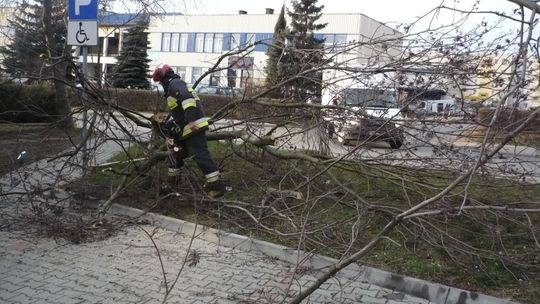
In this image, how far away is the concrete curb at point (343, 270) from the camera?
461 centimetres

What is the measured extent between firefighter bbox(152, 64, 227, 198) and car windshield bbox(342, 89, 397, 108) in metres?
1.98

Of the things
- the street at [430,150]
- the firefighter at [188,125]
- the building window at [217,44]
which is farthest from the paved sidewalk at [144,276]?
the building window at [217,44]

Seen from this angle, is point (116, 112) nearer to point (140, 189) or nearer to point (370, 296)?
point (140, 189)

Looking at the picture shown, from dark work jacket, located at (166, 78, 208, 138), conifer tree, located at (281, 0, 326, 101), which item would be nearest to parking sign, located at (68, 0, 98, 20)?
dark work jacket, located at (166, 78, 208, 138)

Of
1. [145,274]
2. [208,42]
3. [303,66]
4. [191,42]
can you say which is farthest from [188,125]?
[191,42]

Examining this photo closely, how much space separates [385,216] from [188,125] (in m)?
2.58

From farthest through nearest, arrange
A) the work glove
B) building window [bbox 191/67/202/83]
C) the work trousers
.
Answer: building window [bbox 191/67/202/83], the work glove, the work trousers

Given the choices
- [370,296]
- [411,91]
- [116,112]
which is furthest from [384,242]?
[116,112]

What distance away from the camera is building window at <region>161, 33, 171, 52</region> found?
63.4 metres

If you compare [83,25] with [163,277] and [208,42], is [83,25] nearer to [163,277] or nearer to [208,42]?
[163,277]

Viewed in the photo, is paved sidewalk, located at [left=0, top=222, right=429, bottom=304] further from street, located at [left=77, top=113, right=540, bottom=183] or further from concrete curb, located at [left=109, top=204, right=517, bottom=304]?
street, located at [left=77, top=113, right=540, bottom=183]

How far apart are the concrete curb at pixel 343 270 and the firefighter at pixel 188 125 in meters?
0.67

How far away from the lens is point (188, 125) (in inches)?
259

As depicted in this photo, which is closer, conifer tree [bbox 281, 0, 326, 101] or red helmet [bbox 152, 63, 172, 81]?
red helmet [bbox 152, 63, 172, 81]
